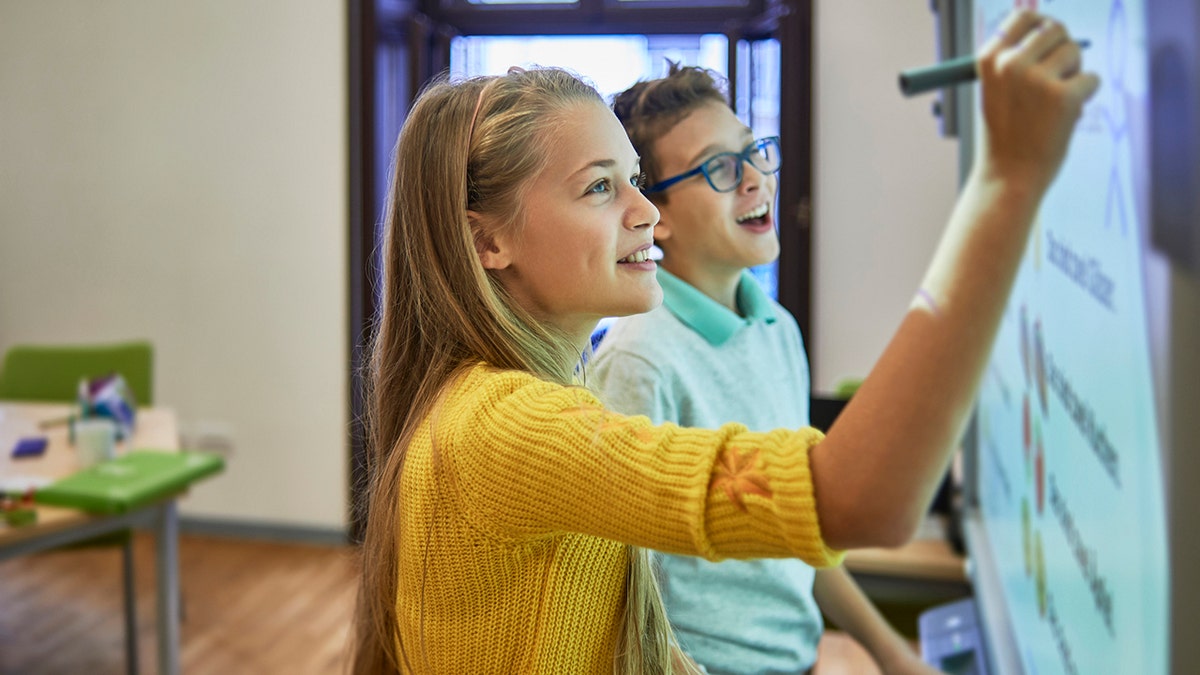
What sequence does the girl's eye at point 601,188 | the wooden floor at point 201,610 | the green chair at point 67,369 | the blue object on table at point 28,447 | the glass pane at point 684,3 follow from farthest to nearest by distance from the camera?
the glass pane at point 684,3
the green chair at point 67,369
the wooden floor at point 201,610
the blue object on table at point 28,447
the girl's eye at point 601,188

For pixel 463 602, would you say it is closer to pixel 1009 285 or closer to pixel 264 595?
pixel 1009 285

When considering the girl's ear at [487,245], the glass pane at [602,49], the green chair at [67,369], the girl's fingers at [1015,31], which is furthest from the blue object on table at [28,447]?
the girl's fingers at [1015,31]

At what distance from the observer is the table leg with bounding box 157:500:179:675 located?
2.93 metres

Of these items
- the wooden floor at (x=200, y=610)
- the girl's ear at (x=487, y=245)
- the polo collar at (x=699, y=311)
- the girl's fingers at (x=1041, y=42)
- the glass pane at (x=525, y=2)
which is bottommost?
the wooden floor at (x=200, y=610)

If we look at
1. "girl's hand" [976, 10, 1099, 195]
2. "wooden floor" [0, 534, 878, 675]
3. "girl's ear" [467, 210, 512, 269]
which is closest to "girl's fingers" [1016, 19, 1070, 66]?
"girl's hand" [976, 10, 1099, 195]

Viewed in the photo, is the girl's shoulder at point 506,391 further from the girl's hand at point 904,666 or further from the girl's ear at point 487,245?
the girl's hand at point 904,666

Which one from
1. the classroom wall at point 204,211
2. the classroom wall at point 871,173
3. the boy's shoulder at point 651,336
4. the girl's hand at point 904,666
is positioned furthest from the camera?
the classroom wall at point 204,211

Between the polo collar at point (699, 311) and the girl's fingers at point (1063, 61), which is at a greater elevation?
the girl's fingers at point (1063, 61)

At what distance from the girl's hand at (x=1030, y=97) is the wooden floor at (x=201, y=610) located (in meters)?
3.37

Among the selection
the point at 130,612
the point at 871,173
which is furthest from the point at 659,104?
the point at 871,173

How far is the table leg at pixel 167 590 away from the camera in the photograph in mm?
2926

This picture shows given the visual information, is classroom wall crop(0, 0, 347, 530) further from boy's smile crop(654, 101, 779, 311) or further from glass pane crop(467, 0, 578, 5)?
boy's smile crop(654, 101, 779, 311)

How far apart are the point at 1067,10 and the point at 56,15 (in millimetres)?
4934

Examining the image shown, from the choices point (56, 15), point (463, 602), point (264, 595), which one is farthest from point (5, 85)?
point (463, 602)
